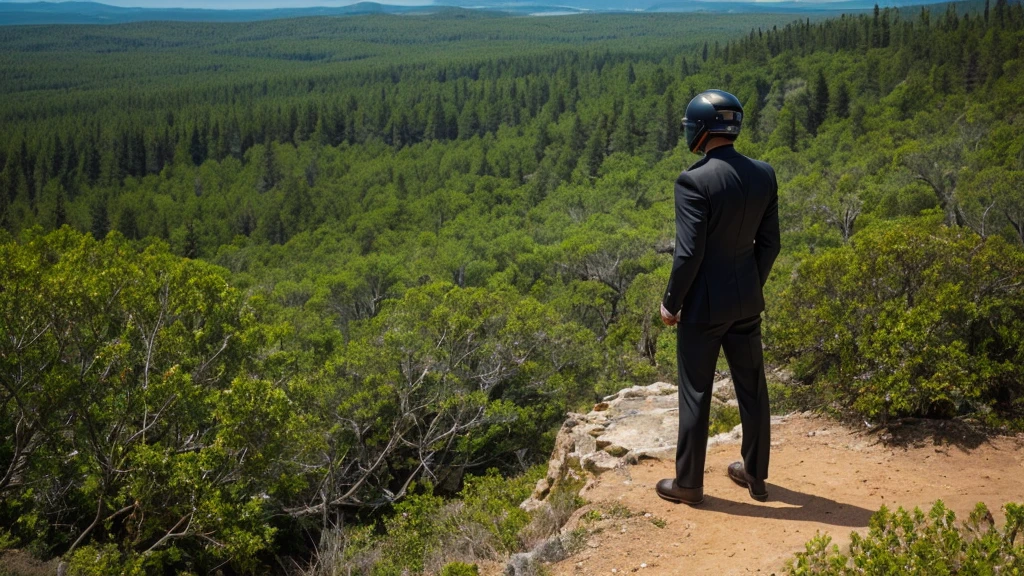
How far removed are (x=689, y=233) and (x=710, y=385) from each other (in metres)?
1.19

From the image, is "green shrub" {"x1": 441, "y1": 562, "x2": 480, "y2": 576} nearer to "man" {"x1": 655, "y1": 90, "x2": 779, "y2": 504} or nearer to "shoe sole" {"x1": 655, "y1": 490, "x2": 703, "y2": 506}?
"shoe sole" {"x1": 655, "y1": 490, "x2": 703, "y2": 506}

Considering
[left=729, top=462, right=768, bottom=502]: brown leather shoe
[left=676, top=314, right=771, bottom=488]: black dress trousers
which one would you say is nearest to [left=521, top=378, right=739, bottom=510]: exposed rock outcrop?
[left=729, top=462, right=768, bottom=502]: brown leather shoe

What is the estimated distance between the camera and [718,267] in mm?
5410

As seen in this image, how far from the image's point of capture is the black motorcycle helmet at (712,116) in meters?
5.41

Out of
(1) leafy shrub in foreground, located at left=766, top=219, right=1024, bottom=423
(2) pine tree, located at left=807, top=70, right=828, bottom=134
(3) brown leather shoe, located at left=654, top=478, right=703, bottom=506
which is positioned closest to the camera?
(3) brown leather shoe, located at left=654, top=478, right=703, bottom=506

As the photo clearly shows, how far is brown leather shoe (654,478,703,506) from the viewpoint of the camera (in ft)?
19.3

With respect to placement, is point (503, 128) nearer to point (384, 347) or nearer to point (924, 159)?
point (924, 159)

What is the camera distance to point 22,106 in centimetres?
16538

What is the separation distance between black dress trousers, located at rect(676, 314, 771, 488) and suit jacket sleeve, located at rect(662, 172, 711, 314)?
0.39 metres

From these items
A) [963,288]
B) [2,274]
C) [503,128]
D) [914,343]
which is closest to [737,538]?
[914,343]

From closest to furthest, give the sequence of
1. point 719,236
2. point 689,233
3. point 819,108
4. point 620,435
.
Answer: point 689,233, point 719,236, point 620,435, point 819,108

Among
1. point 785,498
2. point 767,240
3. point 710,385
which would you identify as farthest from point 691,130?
point 785,498

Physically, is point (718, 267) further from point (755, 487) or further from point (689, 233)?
point (755, 487)

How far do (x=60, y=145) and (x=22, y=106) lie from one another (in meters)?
43.2
